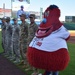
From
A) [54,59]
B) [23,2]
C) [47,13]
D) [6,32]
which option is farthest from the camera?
[23,2]

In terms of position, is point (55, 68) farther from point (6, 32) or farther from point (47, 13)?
point (6, 32)

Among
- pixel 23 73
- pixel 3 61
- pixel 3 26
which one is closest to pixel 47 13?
pixel 23 73

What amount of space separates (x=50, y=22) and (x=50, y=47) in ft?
1.75

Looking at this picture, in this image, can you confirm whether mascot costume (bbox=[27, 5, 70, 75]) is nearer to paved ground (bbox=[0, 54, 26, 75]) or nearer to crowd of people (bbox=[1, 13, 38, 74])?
crowd of people (bbox=[1, 13, 38, 74])

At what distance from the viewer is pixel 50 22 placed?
6.06 meters

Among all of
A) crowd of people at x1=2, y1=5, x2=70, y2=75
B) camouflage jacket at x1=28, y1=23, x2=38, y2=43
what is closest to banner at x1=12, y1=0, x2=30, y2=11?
camouflage jacket at x1=28, y1=23, x2=38, y2=43

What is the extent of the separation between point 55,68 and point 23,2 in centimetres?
2281

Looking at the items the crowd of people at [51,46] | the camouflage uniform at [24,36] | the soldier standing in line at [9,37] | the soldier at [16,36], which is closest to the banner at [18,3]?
the soldier standing in line at [9,37]

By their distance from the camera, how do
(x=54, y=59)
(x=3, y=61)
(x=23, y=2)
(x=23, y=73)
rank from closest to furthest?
1. (x=54, y=59)
2. (x=23, y=73)
3. (x=3, y=61)
4. (x=23, y=2)

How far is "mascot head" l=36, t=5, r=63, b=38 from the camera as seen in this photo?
6.01m

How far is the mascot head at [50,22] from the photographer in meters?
6.01

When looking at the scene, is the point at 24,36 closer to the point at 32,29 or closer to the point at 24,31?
the point at 24,31

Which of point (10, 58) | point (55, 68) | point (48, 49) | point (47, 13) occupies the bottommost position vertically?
point (10, 58)

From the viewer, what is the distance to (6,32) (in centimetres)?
1273
